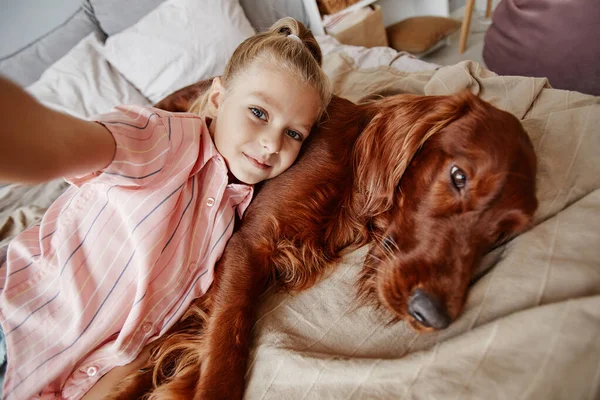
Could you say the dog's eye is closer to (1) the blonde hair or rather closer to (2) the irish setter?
(2) the irish setter

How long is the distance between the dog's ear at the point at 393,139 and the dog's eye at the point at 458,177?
0.53ft

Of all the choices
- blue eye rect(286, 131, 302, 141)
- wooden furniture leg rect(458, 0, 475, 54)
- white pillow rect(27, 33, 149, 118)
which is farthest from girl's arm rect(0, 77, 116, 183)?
wooden furniture leg rect(458, 0, 475, 54)

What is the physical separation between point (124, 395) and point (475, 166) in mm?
1324

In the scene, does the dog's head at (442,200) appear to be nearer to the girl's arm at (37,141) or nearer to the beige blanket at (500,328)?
the beige blanket at (500,328)

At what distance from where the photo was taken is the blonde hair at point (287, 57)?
4.23 feet

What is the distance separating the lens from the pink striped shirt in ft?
3.49

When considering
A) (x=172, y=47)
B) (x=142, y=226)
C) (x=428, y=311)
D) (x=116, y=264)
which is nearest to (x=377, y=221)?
(x=428, y=311)

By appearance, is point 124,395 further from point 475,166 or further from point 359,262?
point 475,166

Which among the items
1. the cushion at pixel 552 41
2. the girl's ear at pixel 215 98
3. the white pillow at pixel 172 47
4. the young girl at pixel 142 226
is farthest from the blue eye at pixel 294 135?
the cushion at pixel 552 41

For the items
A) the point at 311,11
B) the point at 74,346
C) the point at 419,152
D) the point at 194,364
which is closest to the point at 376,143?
the point at 419,152

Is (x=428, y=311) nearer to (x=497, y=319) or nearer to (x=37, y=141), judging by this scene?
(x=497, y=319)

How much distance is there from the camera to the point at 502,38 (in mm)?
2453

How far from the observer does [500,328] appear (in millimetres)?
798

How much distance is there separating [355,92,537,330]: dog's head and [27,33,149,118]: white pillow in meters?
2.03
